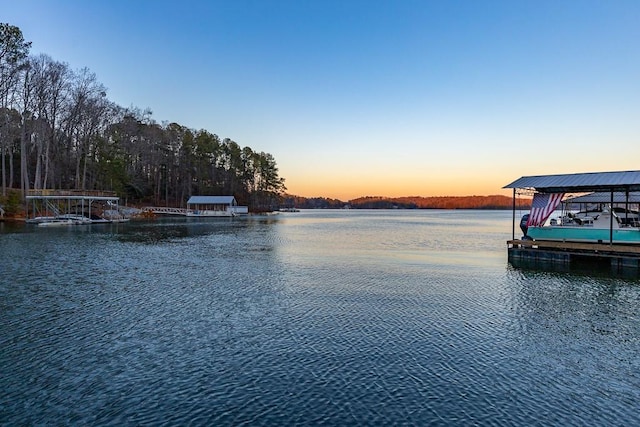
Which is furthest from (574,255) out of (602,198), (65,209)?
(65,209)

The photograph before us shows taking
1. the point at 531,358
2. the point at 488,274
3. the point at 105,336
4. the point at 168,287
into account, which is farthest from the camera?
the point at 488,274

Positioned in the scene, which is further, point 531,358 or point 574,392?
point 531,358

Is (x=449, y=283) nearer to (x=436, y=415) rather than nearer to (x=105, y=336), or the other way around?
(x=436, y=415)

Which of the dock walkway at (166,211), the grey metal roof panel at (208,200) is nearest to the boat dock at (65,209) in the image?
the dock walkway at (166,211)

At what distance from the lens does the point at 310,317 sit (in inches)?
403

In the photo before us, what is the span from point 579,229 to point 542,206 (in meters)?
2.06

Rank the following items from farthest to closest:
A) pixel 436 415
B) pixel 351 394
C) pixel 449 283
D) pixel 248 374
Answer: pixel 449 283 < pixel 248 374 < pixel 351 394 < pixel 436 415

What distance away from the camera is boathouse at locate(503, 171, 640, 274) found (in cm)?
1786

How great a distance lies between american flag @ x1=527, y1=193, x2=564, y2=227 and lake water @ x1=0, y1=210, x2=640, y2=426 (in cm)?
566

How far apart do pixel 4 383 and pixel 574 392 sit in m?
9.13

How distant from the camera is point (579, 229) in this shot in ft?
65.6

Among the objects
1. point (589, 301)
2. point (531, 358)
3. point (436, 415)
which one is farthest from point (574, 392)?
point (589, 301)

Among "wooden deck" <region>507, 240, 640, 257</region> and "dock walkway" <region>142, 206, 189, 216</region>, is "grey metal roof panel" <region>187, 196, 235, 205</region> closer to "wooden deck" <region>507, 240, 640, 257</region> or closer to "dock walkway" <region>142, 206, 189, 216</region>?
"dock walkway" <region>142, 206, 189, 216</region>

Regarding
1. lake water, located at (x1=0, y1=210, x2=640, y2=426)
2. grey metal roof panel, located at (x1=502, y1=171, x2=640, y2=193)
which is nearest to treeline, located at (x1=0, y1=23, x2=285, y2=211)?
lake water, located at (x1=0, y1=210, x2=640, y2=426)
